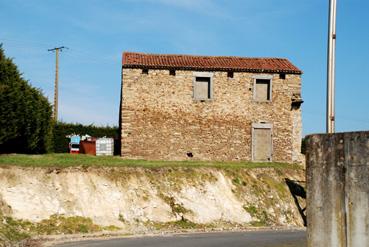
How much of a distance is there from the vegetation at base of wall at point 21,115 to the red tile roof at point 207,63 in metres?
6.35

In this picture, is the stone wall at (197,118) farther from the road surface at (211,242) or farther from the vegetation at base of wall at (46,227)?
the road surface at (211,242)

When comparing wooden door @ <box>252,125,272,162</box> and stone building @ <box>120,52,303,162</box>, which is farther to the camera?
wooden door @ <box>252,125,272,162</box>

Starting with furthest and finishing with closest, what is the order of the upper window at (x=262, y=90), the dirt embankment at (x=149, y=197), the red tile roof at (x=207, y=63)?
1. the upper window at (x=262, y=90)
2. the red tile roof at (x=207, y=63)
3. the dirt embankment at (x=149, y=197)

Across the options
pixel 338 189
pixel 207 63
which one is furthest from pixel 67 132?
pixel 338 189

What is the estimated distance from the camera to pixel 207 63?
34781mm

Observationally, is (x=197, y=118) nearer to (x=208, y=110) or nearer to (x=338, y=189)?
(x=208, y=110)

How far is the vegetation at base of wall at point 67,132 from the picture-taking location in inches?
1449

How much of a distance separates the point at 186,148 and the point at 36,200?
519 inches

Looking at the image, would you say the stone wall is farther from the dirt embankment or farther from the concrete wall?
the concrete wall

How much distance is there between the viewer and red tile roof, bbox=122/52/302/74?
33.5 m

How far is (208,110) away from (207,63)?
355 centimetres

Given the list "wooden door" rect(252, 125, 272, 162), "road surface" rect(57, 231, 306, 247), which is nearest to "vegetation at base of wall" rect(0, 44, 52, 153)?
"road surface" rect(57, 231, 306, 247)

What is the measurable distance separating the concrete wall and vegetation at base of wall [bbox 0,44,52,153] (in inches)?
852

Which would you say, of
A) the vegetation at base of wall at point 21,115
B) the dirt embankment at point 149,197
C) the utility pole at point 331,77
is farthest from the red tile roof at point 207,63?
the utility pole at point 331,77
